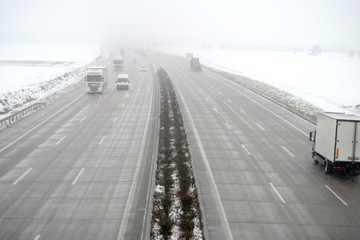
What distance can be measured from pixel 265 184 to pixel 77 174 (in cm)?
922

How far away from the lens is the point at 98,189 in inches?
626

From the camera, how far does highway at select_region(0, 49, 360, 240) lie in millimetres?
12812

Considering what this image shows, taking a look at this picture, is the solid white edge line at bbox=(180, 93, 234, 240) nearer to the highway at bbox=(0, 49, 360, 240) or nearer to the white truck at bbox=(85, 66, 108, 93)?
the highway at bbox=(0, 49, 360, 240)

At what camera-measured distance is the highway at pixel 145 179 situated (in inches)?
504

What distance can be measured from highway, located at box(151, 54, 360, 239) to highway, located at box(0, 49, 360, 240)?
0.05m

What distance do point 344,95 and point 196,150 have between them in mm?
40437

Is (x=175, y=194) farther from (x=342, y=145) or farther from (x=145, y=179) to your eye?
(x=342, y=145)

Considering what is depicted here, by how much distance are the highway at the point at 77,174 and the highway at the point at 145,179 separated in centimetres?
5

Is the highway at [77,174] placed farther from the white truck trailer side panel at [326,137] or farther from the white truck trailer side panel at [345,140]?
the white truck trailer side panel at [345,140]

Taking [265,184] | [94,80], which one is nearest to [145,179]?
[265,184]

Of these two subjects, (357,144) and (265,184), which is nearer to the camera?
(265,184)

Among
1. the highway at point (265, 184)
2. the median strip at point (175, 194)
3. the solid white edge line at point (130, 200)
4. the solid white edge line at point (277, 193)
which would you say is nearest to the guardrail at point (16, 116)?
the solid white edge line at point (130, 200)

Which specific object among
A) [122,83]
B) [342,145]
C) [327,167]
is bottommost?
[327,167]

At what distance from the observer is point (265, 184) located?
1694cm
